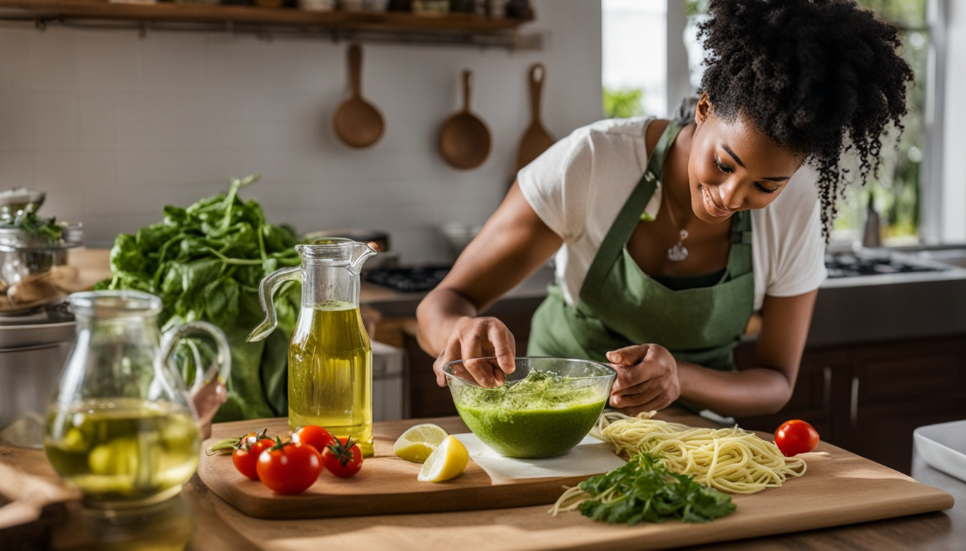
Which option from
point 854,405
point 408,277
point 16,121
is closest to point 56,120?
point 16,121

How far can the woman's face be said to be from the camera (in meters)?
1.52

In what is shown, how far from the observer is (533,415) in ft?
4.56

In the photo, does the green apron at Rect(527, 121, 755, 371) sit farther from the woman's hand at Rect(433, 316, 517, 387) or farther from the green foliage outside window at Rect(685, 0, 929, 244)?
the green foliage outside window at Rect(685, 0, 929, 244)

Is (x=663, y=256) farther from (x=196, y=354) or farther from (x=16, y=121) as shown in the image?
(x=16, y=121)

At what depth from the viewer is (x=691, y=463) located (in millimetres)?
1384

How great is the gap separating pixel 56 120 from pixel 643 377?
2.51 metres

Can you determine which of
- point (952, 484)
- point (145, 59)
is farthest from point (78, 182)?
point (952, 484)

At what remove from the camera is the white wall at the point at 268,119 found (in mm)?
3277

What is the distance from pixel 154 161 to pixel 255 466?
2.38 m

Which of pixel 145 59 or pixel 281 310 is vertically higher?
pixel 145 59

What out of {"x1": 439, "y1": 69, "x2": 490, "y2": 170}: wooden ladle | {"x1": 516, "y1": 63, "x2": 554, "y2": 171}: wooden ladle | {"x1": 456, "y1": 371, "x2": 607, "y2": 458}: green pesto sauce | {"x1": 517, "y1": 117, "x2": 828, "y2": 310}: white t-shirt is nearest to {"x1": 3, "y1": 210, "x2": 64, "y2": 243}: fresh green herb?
{"x1": 456, "y1": 371, "x2": 607, "y2": 458}: green pesto sauce

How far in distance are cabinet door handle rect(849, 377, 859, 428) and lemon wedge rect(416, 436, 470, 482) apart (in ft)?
7.77

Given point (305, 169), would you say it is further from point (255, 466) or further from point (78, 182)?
point (255, 466)

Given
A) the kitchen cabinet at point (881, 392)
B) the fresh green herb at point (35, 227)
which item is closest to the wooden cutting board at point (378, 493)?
the fresh green herb at point (35, 227)
